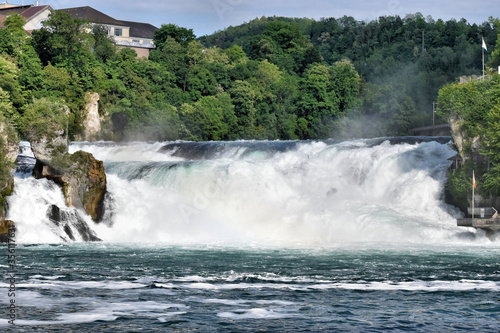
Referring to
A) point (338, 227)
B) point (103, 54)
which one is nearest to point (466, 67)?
point (103, 54)

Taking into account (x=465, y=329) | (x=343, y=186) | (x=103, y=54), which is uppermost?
(x=103, y=54)

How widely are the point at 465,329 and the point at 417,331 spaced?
1204 millimetres

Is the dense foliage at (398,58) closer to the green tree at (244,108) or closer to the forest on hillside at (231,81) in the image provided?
the forest on hillside at (231,81)

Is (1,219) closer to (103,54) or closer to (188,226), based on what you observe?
(188,226)

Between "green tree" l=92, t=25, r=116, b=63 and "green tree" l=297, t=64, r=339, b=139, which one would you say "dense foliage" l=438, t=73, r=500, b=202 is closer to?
"green tree" l=297, t=64, r=339, b=139

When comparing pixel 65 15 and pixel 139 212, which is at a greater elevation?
pixel 65 15

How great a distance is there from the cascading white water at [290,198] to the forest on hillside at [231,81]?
76.7ft

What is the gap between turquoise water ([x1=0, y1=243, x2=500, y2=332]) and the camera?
18.5 m

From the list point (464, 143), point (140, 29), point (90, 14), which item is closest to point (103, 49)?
point (90, 14)

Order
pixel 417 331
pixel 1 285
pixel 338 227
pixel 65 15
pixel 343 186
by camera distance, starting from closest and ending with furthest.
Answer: pixel 417 331, pixel 1 285, pixel 338 227, pixel 343 186, pixel 65 15

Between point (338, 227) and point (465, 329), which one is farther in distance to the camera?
point (338, 227)

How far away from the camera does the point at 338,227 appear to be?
126ft

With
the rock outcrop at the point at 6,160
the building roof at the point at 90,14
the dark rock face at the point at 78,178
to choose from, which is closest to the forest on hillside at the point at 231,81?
the building roof at the point at 90,14

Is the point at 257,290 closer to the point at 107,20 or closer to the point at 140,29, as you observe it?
the point at 107,20
